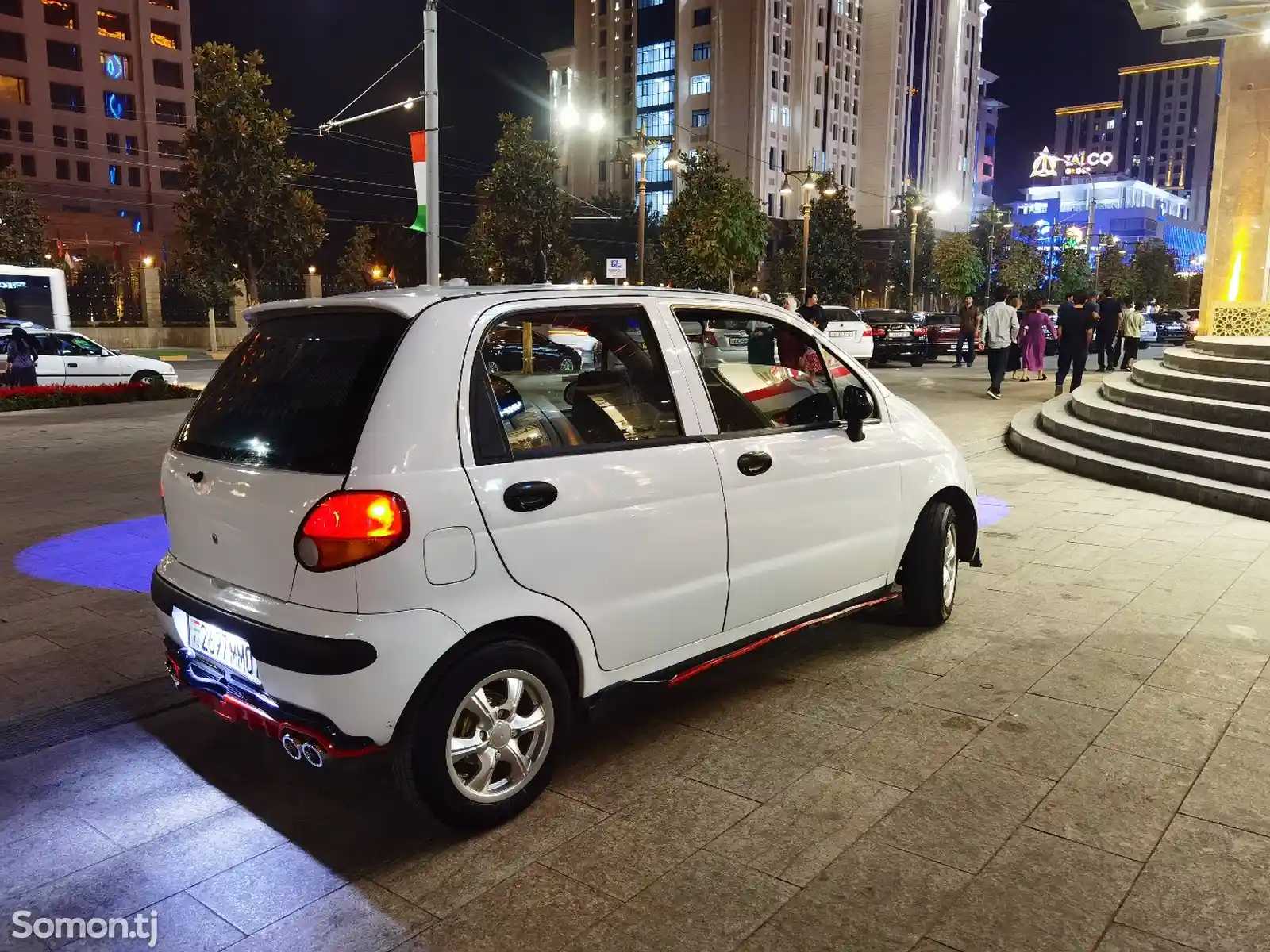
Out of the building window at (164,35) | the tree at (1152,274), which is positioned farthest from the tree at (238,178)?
the tree at (1152,274)

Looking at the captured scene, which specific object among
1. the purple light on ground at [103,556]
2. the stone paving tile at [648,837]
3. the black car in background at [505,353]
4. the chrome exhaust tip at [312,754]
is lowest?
the stone paving tile at [648,837]

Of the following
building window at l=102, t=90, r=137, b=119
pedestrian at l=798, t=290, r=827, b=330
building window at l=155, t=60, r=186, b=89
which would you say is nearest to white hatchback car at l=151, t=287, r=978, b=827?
pedestrian at l=798, t=290, r=827, b=330

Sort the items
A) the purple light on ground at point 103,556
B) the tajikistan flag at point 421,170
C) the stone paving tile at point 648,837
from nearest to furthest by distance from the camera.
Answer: the stone paving tile at point 648,837, the purple light on ground at point 103,556, the tajikistan flag at point 421,170

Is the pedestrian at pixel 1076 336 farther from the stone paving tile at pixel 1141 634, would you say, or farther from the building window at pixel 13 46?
the building window at pixel 13 46

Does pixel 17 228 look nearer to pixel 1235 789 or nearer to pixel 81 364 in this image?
pixel 81 364

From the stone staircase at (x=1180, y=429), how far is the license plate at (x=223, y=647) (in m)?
8.30

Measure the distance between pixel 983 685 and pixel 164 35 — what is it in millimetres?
90211

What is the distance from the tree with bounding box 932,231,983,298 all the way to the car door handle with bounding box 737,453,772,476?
59.5 meters

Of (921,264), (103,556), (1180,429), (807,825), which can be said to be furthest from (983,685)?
(921,264)

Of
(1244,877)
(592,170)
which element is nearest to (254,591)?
(1244,877)

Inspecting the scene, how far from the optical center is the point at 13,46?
224 feet

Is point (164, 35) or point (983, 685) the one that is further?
point (164, 35)

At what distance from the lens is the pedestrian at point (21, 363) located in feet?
57.4

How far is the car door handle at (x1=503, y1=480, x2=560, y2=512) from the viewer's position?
123 inches
